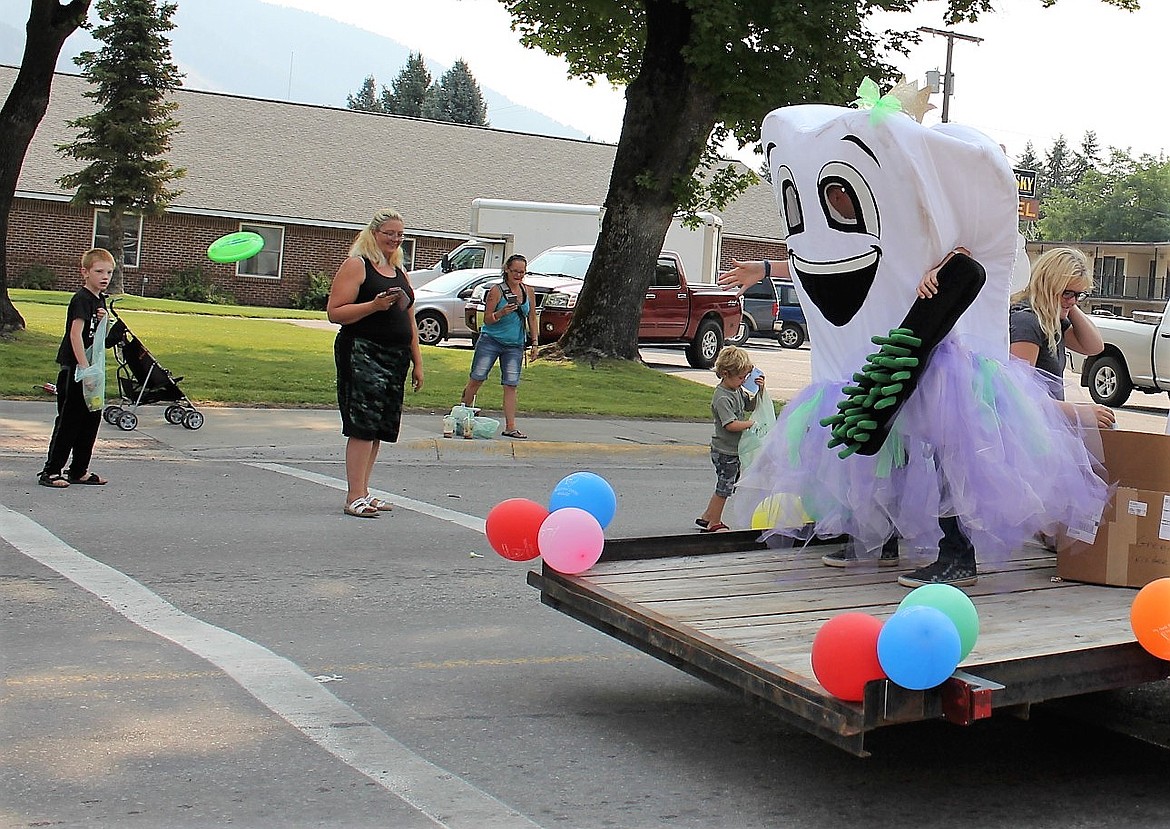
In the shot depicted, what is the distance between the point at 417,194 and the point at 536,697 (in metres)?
38.9

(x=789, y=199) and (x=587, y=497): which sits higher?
(x=789, y=199)

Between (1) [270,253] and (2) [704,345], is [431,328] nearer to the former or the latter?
(2) [704,345]

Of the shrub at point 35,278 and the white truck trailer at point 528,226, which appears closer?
the white truck trailer at point 528,226

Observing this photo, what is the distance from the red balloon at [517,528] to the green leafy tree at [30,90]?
48.3 feet

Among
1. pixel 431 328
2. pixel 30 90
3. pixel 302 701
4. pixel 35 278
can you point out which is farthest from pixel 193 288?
pixel 302 701

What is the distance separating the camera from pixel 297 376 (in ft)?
56.2

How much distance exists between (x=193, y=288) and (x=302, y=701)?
113 feet

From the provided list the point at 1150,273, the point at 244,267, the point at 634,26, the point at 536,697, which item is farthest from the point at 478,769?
the point at 1150,273

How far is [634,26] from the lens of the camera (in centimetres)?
2098

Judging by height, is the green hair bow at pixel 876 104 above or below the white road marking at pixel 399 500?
above

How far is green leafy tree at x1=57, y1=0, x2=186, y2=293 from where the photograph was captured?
116 ft

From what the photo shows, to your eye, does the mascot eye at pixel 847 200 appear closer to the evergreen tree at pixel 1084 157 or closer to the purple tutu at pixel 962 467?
the purple tutu at pixel 962 467

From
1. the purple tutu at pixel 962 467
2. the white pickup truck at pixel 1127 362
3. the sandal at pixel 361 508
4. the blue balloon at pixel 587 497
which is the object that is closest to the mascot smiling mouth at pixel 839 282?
the purple tutu at pixel 962 467

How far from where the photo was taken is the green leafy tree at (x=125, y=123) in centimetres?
3531
